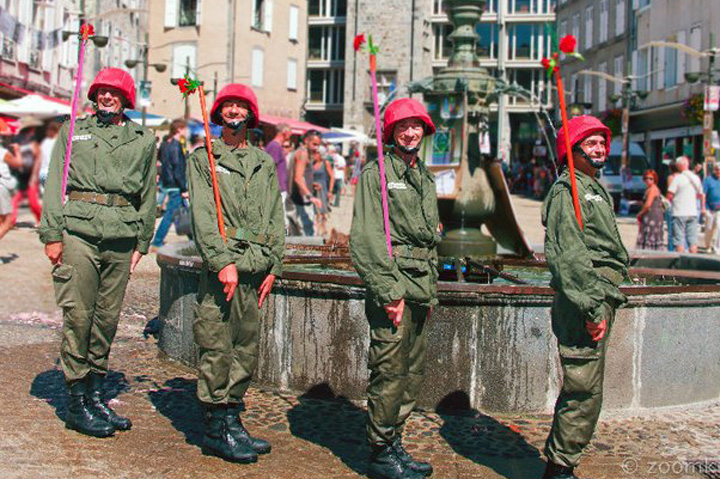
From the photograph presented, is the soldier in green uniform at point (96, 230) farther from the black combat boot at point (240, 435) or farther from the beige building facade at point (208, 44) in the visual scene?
the beige building facade at point (208, 44)

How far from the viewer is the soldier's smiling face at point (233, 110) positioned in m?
4.93

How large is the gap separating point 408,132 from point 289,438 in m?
1.75

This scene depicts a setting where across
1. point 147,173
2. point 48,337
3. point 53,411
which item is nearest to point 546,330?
point 147,173

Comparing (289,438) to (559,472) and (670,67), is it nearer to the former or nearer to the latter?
(559,472)

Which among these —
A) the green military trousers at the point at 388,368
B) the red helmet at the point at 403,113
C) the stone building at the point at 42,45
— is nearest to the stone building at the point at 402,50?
the stone building at the point at 42,45

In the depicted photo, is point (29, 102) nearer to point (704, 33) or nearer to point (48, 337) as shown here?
point (48, 337)

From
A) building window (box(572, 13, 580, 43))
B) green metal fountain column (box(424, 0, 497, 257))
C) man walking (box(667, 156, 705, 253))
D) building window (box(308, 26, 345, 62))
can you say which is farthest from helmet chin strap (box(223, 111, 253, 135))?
building window (box(308, 26, 345, 62))

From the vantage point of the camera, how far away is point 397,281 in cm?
444

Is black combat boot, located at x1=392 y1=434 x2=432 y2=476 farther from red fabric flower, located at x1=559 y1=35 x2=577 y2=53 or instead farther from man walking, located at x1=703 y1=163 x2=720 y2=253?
man walking, located at x1=703 y1=163 x2=720 y2=253

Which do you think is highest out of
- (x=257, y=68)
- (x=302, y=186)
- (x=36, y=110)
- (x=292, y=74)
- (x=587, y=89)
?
(x=292, y=74)

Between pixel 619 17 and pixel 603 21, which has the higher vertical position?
pixel 603 21

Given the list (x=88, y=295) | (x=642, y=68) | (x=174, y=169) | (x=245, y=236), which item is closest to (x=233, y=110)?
(x=245, y=236)

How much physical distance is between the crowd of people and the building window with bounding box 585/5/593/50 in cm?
3329

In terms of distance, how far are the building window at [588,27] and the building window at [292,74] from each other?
16.0 metres
